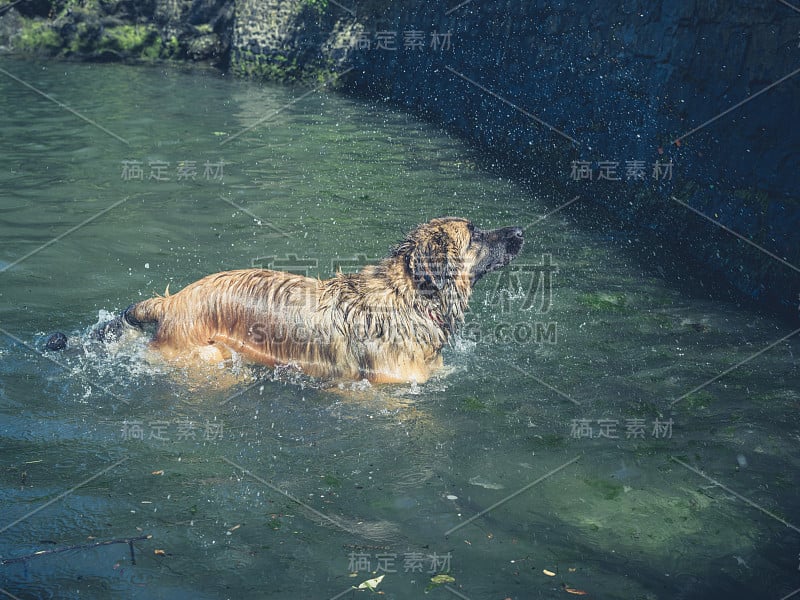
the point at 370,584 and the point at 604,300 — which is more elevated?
the point at 604,300

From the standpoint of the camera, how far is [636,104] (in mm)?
10102

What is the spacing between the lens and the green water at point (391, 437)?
439 cm

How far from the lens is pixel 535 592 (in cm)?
420

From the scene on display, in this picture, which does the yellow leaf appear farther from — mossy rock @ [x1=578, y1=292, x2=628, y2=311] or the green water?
mossy rock @ [x1=578, y1=292, x2=628, y2=311]

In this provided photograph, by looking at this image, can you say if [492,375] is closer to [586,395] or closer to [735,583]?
[586,395]

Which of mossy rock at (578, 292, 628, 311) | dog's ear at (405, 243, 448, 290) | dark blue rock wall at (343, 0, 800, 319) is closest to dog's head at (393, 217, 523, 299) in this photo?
dog's ear at (405, 243, 448, 290)

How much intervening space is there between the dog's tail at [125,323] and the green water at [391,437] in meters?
0.14

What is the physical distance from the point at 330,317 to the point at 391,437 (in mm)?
1169

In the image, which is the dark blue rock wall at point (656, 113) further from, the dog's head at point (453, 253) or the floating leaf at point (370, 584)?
the floating leaf at point (370, 584)

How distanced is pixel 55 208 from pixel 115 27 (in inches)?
539

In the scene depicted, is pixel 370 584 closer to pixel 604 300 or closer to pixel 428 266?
pixel 428 266

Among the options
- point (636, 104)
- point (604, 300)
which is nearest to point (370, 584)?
point (604, 300)

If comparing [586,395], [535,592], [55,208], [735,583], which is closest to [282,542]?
[535,592]

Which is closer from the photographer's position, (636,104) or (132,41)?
(636,104)
